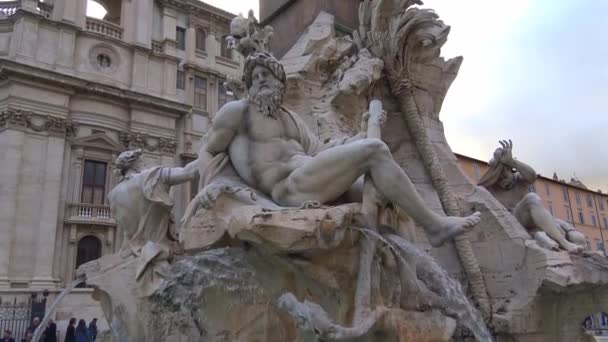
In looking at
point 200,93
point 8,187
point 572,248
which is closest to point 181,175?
point 572,248

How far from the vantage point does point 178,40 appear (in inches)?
1007

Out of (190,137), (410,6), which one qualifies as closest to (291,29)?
(410,6)

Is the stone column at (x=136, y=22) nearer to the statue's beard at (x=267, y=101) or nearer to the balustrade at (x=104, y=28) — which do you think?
the balustrade at (x=104, y=28)

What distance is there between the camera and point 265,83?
12.3 ft

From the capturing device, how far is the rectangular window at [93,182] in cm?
2040

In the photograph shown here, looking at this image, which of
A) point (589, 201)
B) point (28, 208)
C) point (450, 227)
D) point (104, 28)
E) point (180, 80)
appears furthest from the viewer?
point (589, 201)

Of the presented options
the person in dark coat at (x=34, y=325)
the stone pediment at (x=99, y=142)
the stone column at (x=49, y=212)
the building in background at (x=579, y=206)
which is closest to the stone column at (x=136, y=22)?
the stone pediment at (x=99, y=142)

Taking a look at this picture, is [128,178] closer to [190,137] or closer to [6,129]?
[6,129]

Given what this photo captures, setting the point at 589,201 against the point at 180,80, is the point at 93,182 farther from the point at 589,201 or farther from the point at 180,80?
the point at 589,201

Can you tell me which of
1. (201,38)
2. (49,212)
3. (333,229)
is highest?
(201,38)

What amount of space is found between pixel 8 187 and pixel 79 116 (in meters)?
4.17

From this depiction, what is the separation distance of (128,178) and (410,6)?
4.17m

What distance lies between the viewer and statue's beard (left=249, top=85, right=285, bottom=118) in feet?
12.2

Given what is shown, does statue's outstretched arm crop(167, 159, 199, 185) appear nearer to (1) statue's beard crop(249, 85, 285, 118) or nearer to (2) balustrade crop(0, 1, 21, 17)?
(1) statue's beard crop(249, 85, 285, 118)
